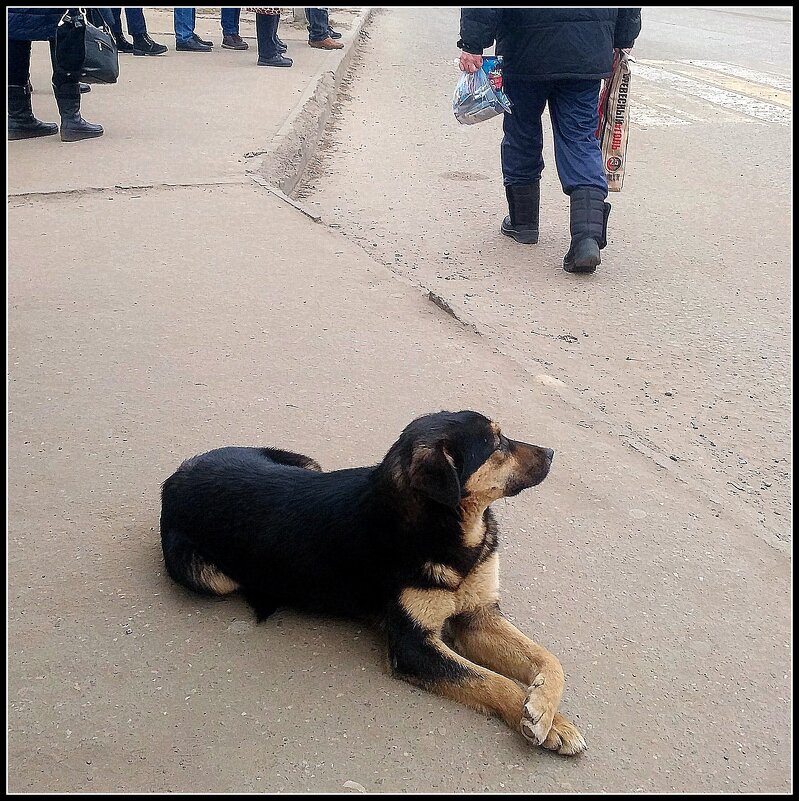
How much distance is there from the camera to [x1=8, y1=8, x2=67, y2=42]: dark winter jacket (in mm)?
7789

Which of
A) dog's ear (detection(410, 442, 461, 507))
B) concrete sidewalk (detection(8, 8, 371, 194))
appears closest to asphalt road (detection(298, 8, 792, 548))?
concrete sidewalk (detection(8, 8, 371, 194))

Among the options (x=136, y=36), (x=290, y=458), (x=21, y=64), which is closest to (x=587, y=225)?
(x=290, y=458)

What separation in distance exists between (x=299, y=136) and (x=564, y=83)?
3700mm

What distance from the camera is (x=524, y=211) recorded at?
6738mm

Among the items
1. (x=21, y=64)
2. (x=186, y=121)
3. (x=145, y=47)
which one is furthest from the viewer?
(x=145, y=47)

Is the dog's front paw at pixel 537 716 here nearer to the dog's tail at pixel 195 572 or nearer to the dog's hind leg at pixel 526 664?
the dog's hind leg at pixel 526 664

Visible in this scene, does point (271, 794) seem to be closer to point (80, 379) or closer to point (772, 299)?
point (80, 379)

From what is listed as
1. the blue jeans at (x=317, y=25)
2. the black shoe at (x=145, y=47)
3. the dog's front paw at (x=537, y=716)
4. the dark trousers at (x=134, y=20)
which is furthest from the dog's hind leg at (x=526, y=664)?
the blue jeans at (x=317, y=25)

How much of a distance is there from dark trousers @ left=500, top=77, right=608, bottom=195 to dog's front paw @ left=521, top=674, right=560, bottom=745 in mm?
4324

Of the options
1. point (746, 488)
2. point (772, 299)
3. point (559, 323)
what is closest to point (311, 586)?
point (746, 488)

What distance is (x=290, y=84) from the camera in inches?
449

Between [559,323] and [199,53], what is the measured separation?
10039 mm

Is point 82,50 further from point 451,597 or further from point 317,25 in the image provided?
point 317,25

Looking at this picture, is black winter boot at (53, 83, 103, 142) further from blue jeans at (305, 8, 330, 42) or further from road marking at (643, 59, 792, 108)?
road marking at (643, 59, 792, 108)
